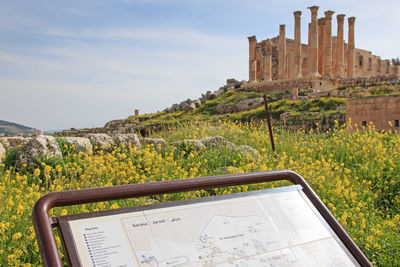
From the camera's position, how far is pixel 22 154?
605cm

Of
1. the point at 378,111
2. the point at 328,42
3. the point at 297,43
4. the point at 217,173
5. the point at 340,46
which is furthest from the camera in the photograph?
the point at 340,46

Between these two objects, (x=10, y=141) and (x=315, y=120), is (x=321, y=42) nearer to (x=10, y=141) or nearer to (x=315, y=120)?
(x=315, y=120)

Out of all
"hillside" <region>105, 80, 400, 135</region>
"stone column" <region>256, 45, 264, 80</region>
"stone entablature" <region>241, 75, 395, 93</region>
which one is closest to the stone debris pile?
"hillside" <region>105, 80, 400, 135</region>

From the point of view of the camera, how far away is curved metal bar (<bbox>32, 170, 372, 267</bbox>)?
179cm

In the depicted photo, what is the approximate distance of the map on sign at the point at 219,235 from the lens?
6.33 feet

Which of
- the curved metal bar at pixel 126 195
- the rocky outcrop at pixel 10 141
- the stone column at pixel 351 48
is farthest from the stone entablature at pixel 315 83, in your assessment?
the curved metal bar at pixel 126 195

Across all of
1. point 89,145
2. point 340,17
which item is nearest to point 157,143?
point 89,145

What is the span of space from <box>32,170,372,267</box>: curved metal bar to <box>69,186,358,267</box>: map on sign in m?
0.06

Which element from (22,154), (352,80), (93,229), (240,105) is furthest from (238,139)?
(352,80)

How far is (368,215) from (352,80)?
28043mm

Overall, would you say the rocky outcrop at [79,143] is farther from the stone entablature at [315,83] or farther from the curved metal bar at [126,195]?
the stone entablature at [315,83]

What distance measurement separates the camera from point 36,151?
608 cm

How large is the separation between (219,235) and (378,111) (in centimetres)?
1180

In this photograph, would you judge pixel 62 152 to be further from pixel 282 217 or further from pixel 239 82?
pixel 239 82
